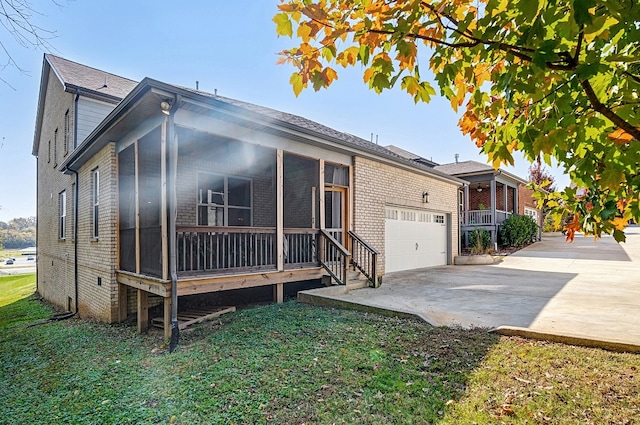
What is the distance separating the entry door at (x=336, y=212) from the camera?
32.1 ft

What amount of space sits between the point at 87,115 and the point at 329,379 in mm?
10504

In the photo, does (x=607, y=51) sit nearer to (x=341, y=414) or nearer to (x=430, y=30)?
(x=430, y=30)

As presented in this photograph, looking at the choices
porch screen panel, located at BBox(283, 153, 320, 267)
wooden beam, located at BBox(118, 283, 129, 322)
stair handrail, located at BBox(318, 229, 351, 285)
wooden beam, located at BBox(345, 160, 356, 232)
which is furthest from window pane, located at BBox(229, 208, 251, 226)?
wooden beam, located at BBox(118, 283, 129, 322)

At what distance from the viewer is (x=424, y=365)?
412cm

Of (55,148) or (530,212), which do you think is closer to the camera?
(55,148)

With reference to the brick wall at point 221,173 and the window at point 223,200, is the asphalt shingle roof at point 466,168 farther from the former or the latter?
the window at point 223,200

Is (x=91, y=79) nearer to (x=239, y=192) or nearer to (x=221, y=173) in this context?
(x=221, y=173)

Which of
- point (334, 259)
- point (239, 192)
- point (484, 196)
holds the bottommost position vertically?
point (334, 259)

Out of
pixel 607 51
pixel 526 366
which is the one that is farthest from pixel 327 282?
pixel 607 51

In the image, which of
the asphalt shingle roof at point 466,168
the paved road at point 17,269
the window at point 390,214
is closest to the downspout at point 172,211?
the window at point 390,214

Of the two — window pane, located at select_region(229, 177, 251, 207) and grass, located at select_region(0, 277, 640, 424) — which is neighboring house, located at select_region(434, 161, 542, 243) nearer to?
window pane, located at select_region(229, 177, 251, 207)

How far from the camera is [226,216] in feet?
33.4

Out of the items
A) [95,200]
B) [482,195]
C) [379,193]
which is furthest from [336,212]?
[482,195]

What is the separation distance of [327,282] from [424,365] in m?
4.81
